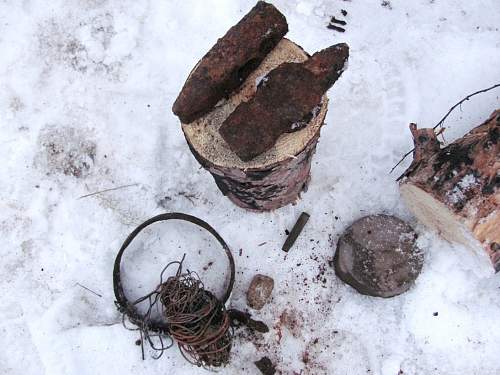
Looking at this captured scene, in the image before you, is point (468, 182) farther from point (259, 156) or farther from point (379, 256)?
point (259, 156)

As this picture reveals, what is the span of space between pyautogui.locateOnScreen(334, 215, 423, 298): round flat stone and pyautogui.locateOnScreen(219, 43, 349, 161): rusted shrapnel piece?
1412 mm

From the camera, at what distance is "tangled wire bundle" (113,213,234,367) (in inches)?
127

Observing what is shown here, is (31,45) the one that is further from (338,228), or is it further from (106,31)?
(338,228)

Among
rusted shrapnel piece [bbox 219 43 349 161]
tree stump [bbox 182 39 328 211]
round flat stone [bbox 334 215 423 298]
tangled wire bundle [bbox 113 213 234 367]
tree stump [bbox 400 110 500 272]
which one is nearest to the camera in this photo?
rusted shrapnel piece [bbox 219 43 349 161]

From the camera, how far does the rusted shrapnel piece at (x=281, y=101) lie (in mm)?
2395

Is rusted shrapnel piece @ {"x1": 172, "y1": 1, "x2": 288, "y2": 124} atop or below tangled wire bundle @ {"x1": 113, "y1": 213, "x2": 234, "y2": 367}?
atop

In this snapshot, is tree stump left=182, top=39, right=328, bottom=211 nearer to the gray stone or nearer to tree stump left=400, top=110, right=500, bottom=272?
tree stump left=400, top=110, right=500, bottom=272

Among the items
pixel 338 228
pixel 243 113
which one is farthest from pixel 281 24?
pixel 338 228

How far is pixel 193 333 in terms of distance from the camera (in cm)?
321

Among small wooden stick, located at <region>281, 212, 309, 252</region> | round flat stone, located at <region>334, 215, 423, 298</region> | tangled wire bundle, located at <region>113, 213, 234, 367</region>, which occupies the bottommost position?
tangled wire bundle, located at <region>113, 213, 234, 367</region>

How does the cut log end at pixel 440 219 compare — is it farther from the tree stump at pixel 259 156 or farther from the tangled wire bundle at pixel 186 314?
the tangled wire bundle at pixel 186 314

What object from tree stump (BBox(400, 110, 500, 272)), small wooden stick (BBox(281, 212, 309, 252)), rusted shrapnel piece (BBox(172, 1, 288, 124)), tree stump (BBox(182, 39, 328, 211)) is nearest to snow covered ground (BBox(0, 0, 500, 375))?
small wooden stick (BBox(281, 212, 309, 252))

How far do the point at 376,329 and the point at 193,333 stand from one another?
4.28ft

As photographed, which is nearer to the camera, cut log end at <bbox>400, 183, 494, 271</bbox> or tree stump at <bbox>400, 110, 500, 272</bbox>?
tree stump at <bbox>400, 110, 500, 272</bbox>
